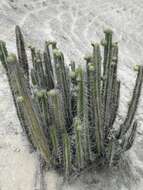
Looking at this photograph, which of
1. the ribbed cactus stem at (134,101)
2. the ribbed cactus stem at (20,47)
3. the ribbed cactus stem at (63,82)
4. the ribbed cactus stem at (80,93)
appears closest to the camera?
the ribbed cactus stem at (80,93)

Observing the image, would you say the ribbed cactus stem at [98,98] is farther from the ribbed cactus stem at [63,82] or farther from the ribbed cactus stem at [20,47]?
the ribbed cactus stem at [20,47]

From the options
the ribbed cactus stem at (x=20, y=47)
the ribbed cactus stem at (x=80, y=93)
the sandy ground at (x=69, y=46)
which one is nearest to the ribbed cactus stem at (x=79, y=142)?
the ribbed cactus stem at (x=80, y=93)

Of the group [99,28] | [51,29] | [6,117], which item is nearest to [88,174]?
[6,117]

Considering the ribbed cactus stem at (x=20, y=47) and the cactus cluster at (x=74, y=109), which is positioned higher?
the ribbed cactus stem at (x=20, y=47)

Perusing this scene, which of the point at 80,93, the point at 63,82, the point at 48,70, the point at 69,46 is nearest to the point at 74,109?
the point at 63,82

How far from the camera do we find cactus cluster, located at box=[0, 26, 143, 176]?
137 inches

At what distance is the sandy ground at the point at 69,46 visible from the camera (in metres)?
3.94

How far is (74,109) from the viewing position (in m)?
4.10

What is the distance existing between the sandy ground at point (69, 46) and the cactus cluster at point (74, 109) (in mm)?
219

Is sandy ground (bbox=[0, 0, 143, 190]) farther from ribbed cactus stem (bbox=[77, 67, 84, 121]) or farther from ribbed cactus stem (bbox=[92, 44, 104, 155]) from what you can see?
ribbed cactus stem (bbox=[77, 67, 84, 121])

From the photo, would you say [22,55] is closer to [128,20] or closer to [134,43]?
[134,43]

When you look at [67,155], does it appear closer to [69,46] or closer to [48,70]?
[48,70]

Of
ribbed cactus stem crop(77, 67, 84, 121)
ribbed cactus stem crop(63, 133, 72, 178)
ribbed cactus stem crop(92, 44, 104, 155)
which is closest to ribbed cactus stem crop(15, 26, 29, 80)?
ribbed cactus stem crop(92, 44, 104, 155)

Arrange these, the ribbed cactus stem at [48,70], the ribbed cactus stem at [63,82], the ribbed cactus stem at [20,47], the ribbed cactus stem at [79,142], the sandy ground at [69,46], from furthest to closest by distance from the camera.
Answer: the ribbed cactus stem at [48,70], the ribbed cactus stem at [20,47], the sandy ground at [69,46], the ribbed cactus stem at [63,82], the ribbed cactus stem at [79,142]
